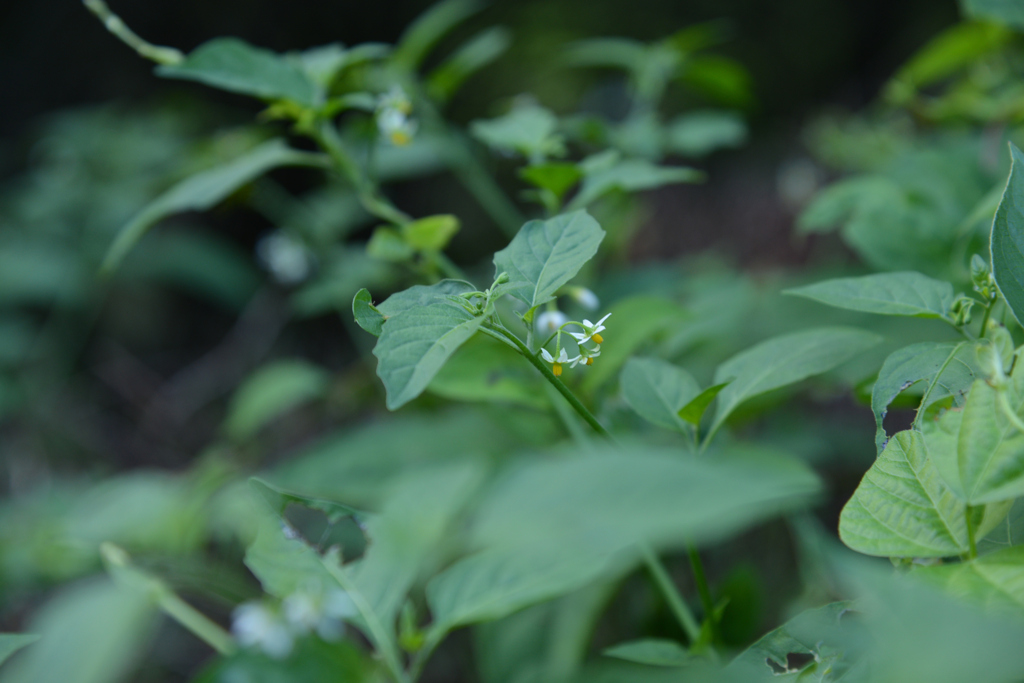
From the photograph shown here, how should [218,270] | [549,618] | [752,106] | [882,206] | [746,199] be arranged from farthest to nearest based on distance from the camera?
[746,199]
[218,270]
[752,106]
[549,618]
[882,206]

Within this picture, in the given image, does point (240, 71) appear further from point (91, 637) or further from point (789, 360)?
point (91, 637)

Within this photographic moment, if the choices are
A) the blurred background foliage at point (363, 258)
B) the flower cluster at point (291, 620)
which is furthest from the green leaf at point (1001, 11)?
the flower cluster at point (291, 620)

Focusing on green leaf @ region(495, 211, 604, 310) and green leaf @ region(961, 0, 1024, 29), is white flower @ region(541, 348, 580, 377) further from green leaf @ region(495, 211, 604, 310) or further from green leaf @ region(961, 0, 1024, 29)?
green leaf @ region(961, 0, 1024, 29)

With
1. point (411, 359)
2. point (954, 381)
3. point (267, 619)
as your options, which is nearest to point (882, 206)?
point (954, 381)

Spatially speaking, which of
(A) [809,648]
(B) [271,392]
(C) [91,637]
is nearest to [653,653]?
(A) [809,648]

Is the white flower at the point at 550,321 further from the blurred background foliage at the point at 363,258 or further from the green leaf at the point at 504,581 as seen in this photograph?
the green leaf at the point at 504,581

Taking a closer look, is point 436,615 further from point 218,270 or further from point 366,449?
point 218,270
